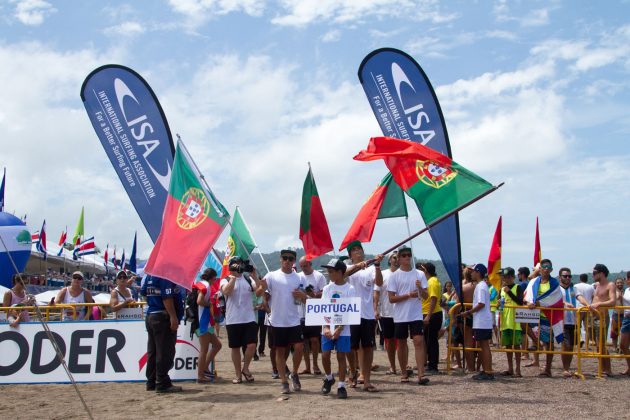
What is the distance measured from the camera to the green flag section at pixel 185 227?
8.93 meters

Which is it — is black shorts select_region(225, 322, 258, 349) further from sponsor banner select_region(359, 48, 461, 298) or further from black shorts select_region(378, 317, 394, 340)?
sponsor banner select_region(359, 48, 461, 298)

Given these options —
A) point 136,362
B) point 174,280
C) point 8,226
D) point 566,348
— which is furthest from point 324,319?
point 8,226

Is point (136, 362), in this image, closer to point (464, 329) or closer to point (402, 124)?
point (464, 329)

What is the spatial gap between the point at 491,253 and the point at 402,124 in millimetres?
3957

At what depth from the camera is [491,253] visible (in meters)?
14.6

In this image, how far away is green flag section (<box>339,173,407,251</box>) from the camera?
455 inches

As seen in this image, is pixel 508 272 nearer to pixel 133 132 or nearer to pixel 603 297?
pixel 603 297

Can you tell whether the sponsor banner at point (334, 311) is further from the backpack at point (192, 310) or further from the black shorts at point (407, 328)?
the backpack at point (192, 310)

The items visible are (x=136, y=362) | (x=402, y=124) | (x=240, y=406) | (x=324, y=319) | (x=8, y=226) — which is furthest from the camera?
(x=8, y=226)

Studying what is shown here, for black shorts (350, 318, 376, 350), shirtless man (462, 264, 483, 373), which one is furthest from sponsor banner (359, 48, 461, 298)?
black shorts (350, 318, 376, 350)

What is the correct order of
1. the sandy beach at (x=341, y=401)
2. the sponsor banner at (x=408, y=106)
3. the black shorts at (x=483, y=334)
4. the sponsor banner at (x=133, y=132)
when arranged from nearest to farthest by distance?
Answer: the sandy beach at (x=341, y=401), the black shorts at (x=483, y=334), the sponsor banner at (x=408, y=106), the sponsor banner at (x=133, y=132)

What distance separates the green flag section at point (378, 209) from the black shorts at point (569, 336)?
11.6 feet

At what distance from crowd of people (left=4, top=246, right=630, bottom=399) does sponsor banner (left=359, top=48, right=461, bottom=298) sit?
62 cm

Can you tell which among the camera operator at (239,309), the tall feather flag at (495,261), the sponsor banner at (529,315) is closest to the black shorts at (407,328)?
the camera operator at (239,309)
